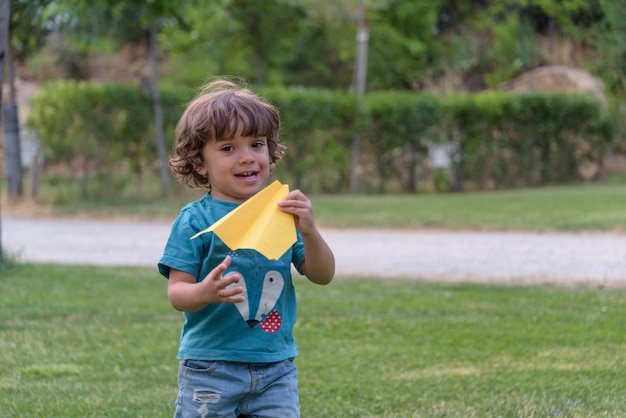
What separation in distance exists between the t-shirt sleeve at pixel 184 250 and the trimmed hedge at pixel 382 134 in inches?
526

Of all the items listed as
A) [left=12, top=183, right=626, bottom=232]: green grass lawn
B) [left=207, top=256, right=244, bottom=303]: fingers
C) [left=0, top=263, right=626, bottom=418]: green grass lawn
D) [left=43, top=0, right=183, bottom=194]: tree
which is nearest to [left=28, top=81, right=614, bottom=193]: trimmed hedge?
[left=43, top=0, right=183, bottom=194]: tree

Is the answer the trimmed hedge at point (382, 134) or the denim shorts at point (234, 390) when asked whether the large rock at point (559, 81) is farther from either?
the denim shorts at point (234, 390)

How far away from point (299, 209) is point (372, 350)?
2.80m

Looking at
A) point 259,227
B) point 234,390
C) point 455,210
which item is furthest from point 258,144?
point 455,210

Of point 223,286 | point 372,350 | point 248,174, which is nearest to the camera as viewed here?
point 223,286

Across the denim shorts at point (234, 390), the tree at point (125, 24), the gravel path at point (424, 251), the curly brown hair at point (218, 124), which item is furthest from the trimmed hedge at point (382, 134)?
the denim shorts at point (234, 390)

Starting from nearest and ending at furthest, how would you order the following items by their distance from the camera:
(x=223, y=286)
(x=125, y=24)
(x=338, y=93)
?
(x=223, y=286), (x=338, y=93), (x=125, y=24)

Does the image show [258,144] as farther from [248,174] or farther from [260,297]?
[260,297]

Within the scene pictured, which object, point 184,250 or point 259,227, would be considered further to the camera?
point 184,250

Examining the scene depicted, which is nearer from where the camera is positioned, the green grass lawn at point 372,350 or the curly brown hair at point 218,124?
the curly brown hair at point 218,124

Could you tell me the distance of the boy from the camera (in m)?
2.69

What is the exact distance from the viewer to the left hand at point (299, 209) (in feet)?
8.61

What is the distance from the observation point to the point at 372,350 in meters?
5.30

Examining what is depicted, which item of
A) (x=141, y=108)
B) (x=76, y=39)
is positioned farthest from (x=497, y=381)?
(x=141, y=108)
